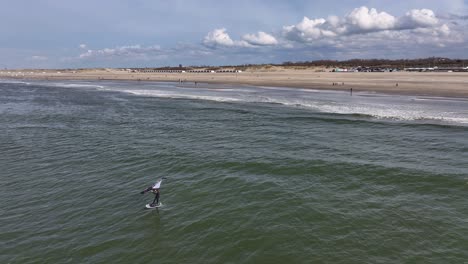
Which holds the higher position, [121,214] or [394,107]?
[394,107]

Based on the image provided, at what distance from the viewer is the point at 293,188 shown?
59.9ft

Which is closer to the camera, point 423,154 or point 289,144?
point 423,154

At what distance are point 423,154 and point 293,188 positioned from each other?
40.8 ft

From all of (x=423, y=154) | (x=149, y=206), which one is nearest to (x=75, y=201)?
(x=149, y=206)

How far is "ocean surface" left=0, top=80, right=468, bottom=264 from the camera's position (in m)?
12.5

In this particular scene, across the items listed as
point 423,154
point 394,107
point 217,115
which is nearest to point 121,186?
point 423,154

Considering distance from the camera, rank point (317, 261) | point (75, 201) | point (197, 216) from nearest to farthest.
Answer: point (317, 261), point (197, 216), point (75, 201)

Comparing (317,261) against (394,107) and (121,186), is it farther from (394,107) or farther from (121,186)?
(394,107)

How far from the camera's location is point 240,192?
701 inches

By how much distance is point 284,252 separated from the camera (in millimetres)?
12352

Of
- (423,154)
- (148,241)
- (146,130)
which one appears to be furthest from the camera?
(146,130)

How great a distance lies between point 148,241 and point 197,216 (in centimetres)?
274

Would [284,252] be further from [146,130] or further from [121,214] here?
[146,130]

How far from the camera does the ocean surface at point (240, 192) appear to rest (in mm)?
12531
